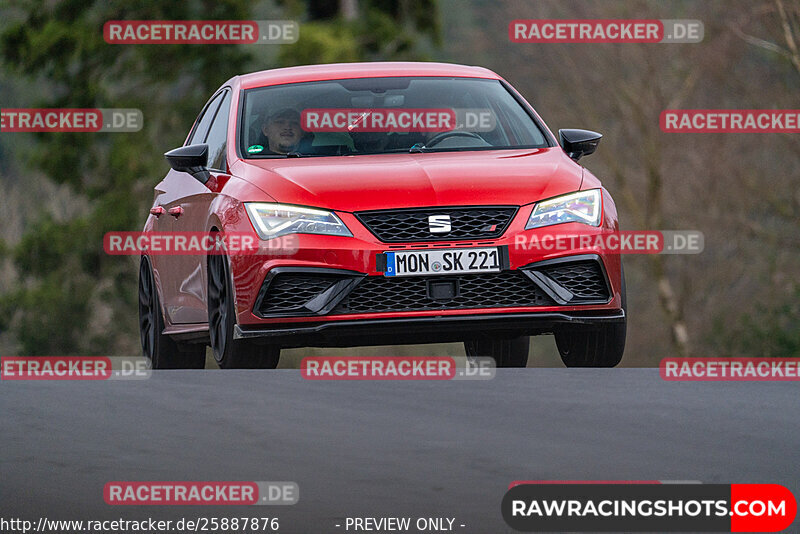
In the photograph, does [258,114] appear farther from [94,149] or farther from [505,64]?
[505,64]

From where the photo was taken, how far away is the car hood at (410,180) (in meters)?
8.59

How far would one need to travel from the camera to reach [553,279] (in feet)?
28.8

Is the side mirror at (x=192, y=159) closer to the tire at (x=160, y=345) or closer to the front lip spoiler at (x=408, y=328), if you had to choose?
the front lip spoiler at (x=408, y=328)

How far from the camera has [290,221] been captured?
8.67m

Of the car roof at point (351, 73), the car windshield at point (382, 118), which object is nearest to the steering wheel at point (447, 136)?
the car windshield at point (382, 118)

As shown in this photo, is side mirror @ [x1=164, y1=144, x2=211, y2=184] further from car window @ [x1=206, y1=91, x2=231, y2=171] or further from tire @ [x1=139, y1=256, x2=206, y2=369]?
tire @ [x1=139, y1=256, x2=206, y2=369]

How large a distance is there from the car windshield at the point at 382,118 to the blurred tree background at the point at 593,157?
825 inches

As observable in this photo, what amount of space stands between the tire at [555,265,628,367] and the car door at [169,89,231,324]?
2.18 meters

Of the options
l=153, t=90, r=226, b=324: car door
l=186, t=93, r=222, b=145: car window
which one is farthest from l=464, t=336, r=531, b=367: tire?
l=186, t=93, r=222, b=145: car window

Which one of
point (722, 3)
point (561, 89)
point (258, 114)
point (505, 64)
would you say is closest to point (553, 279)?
point (258, 114)

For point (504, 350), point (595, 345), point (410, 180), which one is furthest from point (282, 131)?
point (504, 350)

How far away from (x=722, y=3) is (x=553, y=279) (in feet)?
107

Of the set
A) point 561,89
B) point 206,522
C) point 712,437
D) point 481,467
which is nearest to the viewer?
point 206,522

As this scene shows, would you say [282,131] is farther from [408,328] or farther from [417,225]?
[408,328]
